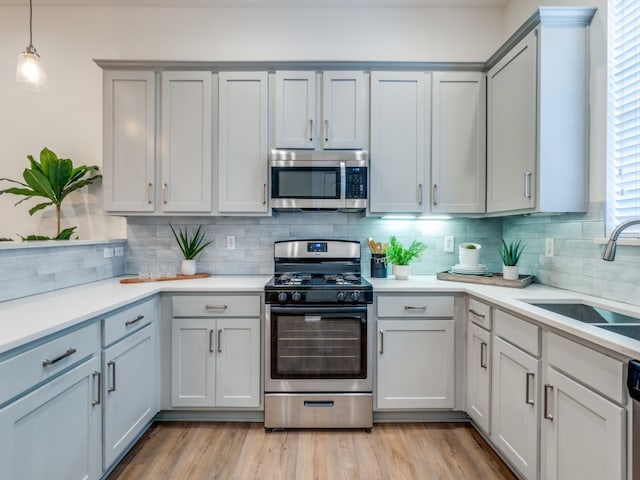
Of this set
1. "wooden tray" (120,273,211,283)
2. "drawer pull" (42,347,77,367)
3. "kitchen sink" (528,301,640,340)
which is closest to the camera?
"drawer pull" (42,347,77,367)

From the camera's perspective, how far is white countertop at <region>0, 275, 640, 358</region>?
1.23 meters

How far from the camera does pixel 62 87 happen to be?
9.45 ft

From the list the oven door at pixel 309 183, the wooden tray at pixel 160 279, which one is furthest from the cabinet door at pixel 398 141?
the wooden tray at pixel 160 279

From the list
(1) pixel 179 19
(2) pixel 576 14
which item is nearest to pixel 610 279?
(2) pixel 576 14

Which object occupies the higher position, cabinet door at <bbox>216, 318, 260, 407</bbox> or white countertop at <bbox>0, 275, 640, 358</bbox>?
white countertop at <bbox>0, 275, 640, 358</bbox>

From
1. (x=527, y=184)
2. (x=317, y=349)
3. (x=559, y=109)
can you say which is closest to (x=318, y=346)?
(x=317, y=349)

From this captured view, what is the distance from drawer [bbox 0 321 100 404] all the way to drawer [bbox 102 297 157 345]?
2.8 inches

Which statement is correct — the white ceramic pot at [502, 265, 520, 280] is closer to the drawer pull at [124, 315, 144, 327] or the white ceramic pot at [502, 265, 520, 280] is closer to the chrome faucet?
the chrome faucet

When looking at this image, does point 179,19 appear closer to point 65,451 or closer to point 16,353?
point 16,353

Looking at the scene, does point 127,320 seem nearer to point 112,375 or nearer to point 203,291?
point 112,375

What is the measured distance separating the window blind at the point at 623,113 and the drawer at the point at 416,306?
0.98 m

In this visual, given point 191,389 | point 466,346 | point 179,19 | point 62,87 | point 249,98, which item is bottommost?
point 191,389

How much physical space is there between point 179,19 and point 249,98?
1067 millimetres

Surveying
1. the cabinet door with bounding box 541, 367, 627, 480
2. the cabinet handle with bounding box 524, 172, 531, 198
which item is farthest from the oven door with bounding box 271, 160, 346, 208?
the cabinet door with bounding box 541, 367, 627, 480
